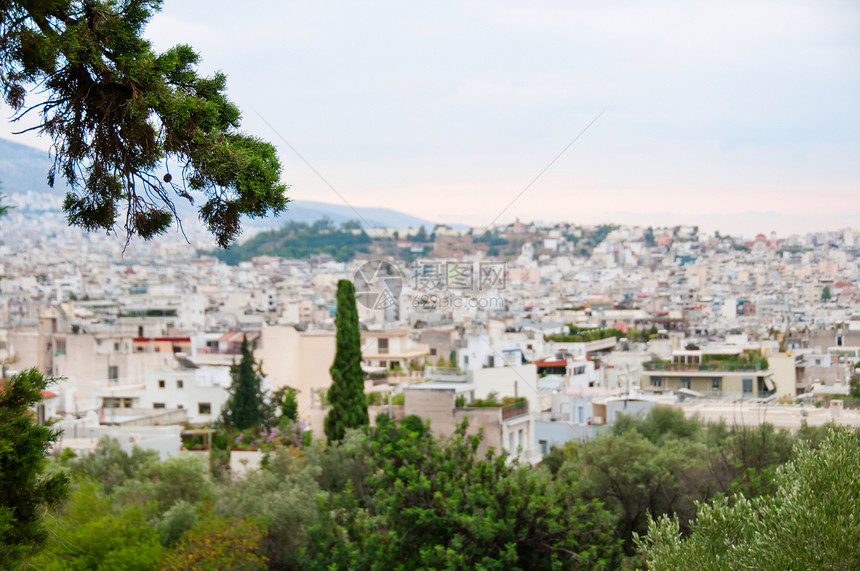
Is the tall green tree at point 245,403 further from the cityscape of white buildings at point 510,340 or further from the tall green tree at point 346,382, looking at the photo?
the tall green tree at point 346,382

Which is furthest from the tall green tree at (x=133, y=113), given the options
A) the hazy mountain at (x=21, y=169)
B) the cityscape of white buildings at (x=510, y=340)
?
the hazy mountain at (x=21, y=169)

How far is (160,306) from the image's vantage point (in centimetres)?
4841

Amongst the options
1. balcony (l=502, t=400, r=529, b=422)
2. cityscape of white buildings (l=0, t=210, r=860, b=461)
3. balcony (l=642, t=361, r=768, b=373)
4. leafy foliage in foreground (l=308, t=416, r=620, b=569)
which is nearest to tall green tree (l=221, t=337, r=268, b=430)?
cityscape of white buildings (l=0, t=210, r=860, b=461)

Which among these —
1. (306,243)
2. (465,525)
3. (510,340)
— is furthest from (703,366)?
(306,243)

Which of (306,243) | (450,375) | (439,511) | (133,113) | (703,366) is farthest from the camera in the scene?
(306,243)

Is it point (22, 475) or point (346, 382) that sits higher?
point (22, 475)

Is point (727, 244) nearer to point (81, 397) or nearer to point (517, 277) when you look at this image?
point (517, 277)

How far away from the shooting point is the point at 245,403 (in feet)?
65.8

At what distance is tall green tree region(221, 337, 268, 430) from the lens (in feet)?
65.2

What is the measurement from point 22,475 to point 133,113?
1307 mm

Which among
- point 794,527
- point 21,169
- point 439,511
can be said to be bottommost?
point 439,511

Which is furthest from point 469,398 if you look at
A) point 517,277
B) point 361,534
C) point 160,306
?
point 517,277

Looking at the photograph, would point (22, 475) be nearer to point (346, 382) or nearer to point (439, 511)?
point (439, 511)

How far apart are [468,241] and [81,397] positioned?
35.6m
